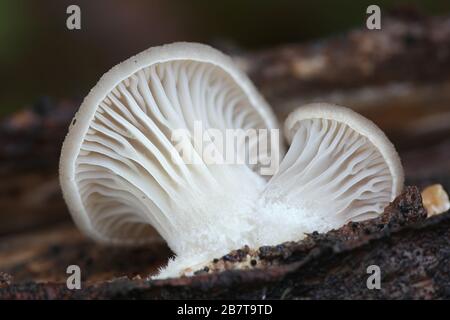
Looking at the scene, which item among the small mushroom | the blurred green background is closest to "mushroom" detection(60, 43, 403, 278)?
the small mushroom

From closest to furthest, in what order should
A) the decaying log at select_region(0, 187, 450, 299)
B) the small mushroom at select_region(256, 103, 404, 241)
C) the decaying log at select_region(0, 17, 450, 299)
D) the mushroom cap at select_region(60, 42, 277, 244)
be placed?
the decaying log at select_region(0, 187, 450, 299), the mushroom cap at select_region(60, 42, 277, 244), the small mushroom at select_region(256, 103, 404, 241), the decaying log at select_region(0, 17, 450, 299)

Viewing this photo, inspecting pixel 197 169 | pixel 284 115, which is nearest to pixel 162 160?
pixel 197 169

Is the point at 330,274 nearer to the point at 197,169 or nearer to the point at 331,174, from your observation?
the point at 331,174

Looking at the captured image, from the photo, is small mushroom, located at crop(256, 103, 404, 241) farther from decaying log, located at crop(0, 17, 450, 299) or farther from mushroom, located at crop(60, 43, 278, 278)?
decaying log, located at crop(0, 17, 450, 299)

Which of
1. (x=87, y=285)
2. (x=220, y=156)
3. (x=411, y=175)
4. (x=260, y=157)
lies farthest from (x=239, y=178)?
(x=411, y=175)

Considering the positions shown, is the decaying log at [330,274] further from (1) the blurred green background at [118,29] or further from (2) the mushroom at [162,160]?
(1) the blurred green background at [118,29]

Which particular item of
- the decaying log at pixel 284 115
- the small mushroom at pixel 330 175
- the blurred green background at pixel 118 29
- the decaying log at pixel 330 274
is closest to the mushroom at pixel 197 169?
the small mushroom at pixel 330 175

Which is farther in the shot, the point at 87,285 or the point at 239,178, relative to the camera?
the point at 239,178
